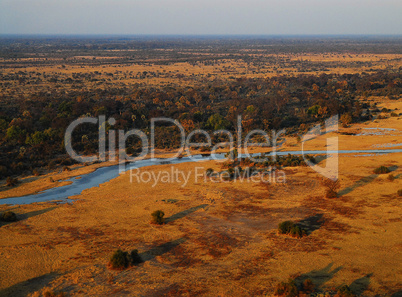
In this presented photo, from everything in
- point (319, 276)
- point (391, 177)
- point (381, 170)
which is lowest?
point (319, 276)

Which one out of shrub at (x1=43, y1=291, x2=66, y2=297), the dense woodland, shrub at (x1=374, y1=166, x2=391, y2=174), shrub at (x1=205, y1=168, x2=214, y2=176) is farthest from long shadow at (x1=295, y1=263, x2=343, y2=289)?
the dense woodland

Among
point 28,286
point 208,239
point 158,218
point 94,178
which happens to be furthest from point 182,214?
point 94,178

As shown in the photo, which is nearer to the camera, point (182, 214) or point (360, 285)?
point (360, 285)

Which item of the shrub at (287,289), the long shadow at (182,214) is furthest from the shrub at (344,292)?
the long shadow at (182,214)

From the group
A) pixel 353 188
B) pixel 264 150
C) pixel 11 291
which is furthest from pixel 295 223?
pixel 264 150

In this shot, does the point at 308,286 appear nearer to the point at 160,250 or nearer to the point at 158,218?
the point at 160,250
